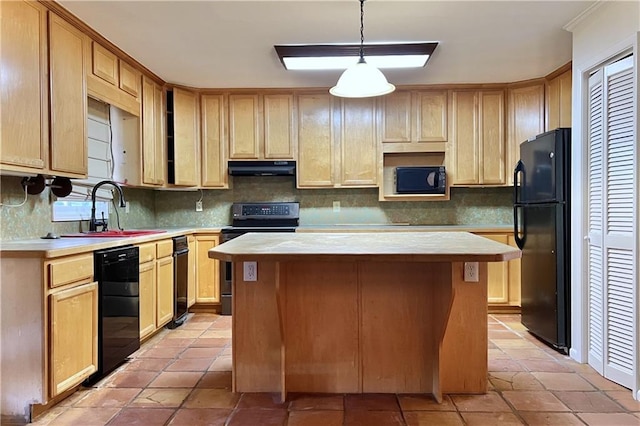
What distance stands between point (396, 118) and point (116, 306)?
3.19 metres

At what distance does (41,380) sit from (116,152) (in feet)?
7.03

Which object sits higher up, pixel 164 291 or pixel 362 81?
pixel 362 81

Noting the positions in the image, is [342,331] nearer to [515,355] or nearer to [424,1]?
[515,355]

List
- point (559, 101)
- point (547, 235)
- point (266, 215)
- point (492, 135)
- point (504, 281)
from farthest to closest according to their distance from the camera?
1. point (266, 215)
2. point (492, 135)
3. point (504, 281)
4. point (559, 101)
5. point (547, 235)

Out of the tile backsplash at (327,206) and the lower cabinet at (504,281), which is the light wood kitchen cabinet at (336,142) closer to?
the tile backsplash at (327,206)

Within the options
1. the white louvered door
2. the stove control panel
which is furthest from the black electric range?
the white louvered door

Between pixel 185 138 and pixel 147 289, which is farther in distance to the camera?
pixel 185 138

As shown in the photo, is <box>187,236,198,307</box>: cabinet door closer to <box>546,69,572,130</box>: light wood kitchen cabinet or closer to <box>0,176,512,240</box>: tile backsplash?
<box>0,176,512,240</box>: tile backsplash

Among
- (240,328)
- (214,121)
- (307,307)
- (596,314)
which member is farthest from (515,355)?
(214,121)

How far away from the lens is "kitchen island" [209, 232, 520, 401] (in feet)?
7.48

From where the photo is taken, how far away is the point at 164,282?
3.39 meters

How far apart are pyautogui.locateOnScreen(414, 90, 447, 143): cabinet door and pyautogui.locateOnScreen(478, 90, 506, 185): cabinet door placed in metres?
0.38

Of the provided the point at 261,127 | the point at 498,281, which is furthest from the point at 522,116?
the point at 261,127

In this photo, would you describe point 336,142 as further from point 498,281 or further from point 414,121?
point 498,281
